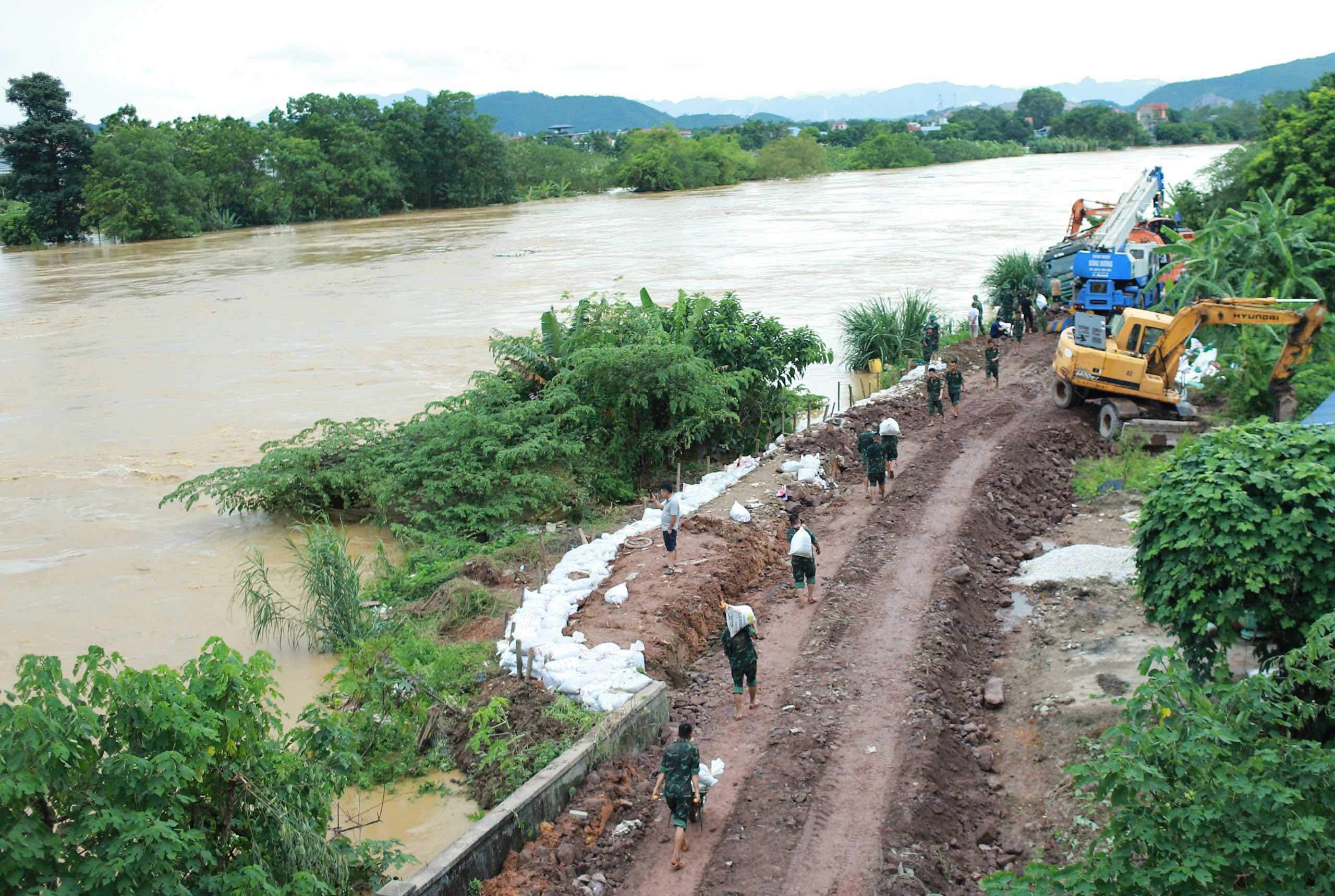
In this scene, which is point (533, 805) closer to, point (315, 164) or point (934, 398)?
point (934, 398)

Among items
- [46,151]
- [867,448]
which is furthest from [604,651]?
[46,151]

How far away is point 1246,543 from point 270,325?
30949mm

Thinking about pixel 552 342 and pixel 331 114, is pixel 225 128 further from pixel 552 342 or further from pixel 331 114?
pixel 552 342

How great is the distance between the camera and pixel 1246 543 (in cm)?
681

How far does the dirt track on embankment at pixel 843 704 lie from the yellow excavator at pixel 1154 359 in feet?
6.36

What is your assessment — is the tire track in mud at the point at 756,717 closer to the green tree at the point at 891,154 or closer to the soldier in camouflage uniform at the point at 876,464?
the soldier in camouflage uniform at the point at 876,464

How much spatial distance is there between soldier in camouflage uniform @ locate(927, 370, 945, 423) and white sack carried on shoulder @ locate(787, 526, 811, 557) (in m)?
6.66

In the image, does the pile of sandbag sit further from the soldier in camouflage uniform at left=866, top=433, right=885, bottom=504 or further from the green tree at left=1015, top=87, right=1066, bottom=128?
the green tree at left=1015, top=87, right=1066, bottom=128

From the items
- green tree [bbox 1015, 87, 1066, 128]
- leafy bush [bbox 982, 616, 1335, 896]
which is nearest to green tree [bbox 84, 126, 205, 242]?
leafy bush [bbox 982, 616, 1335, 896]

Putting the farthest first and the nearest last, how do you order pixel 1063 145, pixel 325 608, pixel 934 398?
pixel 1063 145 < pixel 934 398 < pixel 325 608

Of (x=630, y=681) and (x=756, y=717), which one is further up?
Result: (x=630, y=681)

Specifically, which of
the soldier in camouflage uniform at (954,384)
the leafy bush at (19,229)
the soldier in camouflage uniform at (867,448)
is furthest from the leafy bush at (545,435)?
the leafy bush at (19,229)

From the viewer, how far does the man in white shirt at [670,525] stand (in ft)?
36.2

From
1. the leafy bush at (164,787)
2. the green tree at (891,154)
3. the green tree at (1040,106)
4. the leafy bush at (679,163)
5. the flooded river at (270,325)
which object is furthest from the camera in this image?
the green tree at (1040,106)
